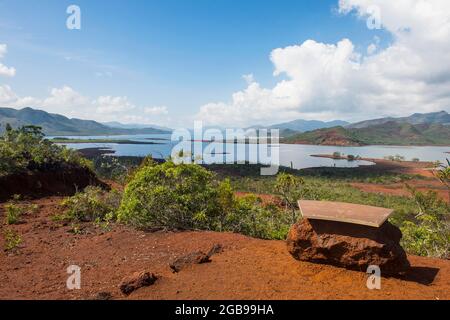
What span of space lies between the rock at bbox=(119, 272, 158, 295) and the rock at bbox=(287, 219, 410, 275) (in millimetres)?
2037

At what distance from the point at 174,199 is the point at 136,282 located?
323 centimetres

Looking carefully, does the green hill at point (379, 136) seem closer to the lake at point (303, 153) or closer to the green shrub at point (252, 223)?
the lake at point (303, 153)

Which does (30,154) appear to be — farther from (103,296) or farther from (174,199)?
(103,296)

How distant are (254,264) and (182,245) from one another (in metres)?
1.70

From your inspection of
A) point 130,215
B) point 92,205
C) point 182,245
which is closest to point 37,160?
point 92,205

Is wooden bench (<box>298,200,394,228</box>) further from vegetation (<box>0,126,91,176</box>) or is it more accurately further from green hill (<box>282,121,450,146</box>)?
green hill (<box>282,121,450,146</box>)

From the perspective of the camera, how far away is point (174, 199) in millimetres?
7418

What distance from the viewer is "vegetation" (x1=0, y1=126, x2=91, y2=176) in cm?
1262

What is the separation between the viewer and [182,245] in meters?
6.07

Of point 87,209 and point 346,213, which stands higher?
point 346,213

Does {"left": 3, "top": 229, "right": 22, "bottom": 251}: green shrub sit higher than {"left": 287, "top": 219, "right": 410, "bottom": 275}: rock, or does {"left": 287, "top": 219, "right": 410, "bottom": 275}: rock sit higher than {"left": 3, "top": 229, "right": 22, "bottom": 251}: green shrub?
{"left": 287, "top": 219, "right": 410, "bottom": 275}: rock

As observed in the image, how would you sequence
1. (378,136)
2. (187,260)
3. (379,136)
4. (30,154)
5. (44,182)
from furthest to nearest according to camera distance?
1. (379,136)
2. (378,136)
3. (30,154)
4. (44,182)
5. (187,260)

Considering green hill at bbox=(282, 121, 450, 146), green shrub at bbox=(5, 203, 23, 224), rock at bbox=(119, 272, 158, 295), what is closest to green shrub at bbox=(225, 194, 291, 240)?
rock at bbox=(119, 272, 158, 295)

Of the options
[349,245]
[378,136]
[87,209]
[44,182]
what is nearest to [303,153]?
[44,182]
